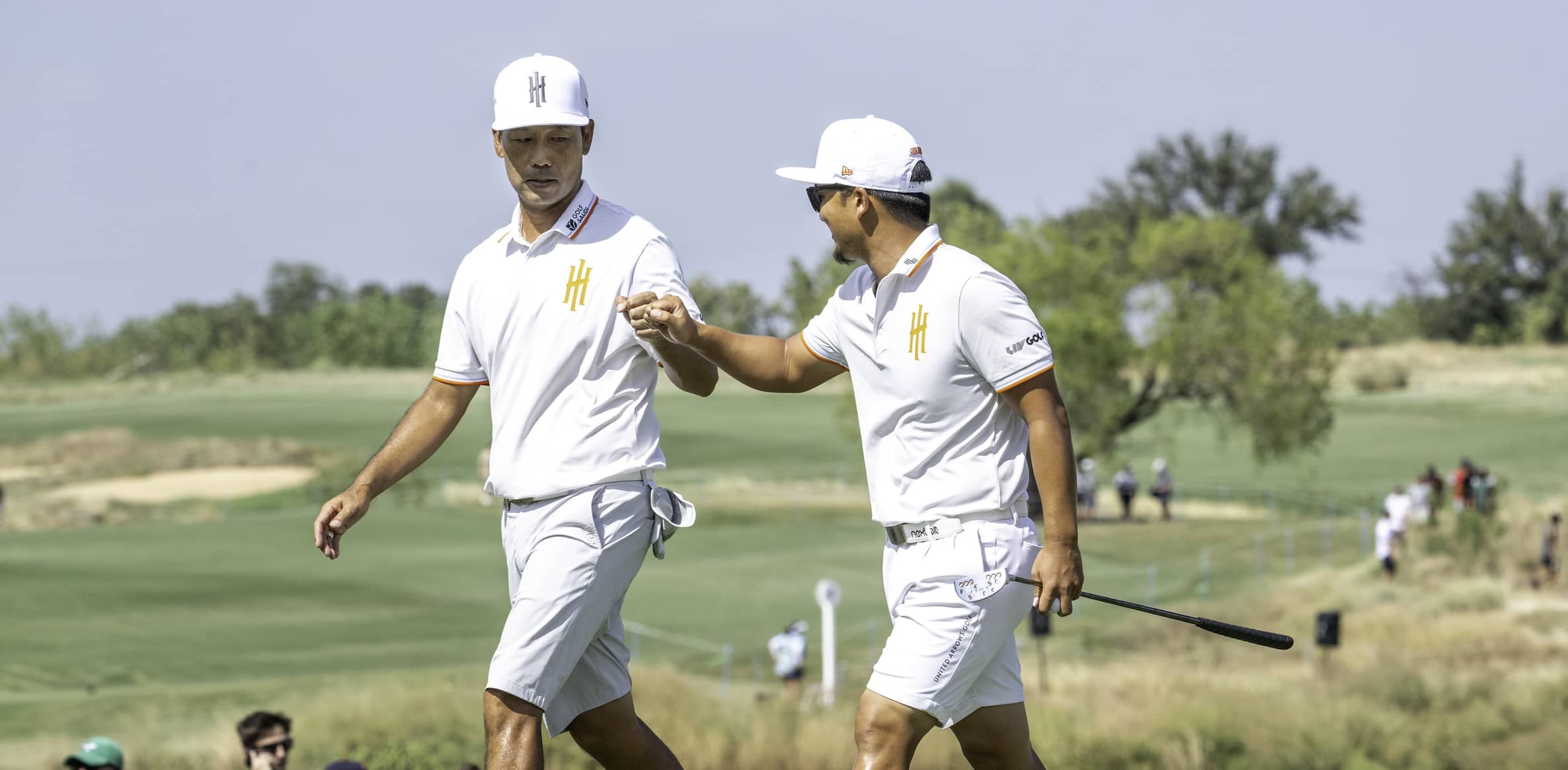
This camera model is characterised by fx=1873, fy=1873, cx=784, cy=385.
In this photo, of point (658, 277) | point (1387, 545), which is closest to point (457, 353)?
point (658, 277)

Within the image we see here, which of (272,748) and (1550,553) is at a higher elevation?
(272,748)

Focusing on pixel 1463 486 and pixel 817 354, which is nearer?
pixel 817 354

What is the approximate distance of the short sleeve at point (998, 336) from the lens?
5.80 metres

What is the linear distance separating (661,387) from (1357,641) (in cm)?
6422

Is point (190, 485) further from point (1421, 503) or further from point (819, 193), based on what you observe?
point (819, 193)

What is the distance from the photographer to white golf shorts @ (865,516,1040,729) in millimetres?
5812

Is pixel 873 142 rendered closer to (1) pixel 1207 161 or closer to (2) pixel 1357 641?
(2) pixel 1357 641

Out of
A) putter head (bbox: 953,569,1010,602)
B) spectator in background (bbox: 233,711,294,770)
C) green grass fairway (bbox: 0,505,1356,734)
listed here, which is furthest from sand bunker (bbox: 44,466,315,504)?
putter head (bbox: 953,569,1010,602)

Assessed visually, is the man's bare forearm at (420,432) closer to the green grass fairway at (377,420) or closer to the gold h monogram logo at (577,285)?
the gold h monogram logo at (577,285)

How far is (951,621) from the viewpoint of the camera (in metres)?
5.84

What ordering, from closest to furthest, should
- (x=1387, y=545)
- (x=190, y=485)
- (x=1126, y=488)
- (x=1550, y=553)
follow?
(x=1550, y=553) → (x=1387, y=545) → (x=1126, y=488) → (x=190, y=485)

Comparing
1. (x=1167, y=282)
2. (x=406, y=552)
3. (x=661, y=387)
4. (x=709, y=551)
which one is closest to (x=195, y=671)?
(x=406, y=552)

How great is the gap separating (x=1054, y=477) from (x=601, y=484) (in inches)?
54.5

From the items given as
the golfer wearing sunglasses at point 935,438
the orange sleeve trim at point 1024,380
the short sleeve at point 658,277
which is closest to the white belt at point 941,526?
the golfer wearing sunglasses at point 935,438
